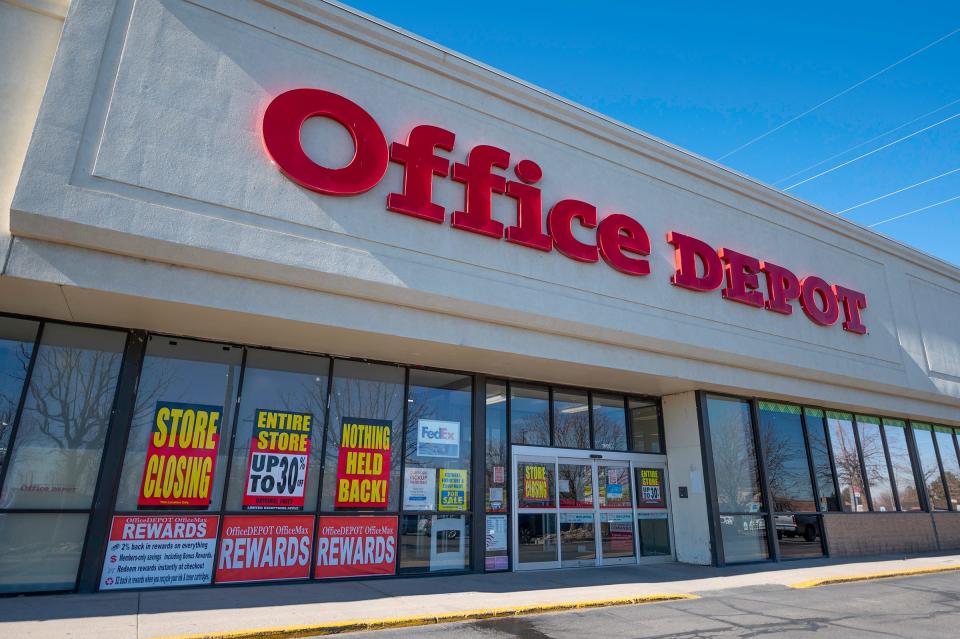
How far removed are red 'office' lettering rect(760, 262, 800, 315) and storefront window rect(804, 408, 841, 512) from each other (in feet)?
11.3

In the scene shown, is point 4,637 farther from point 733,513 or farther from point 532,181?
point 733,513

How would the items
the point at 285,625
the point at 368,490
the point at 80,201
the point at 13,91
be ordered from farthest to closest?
the point at 368,490
the point at 13,91
the point at 80,201
the point at 285,625

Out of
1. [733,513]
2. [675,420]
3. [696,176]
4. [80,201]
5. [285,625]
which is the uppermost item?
[696,176]

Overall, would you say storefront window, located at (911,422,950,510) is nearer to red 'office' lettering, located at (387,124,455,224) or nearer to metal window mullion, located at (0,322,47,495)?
red 'office' lettering, located at (387,124,455,224)

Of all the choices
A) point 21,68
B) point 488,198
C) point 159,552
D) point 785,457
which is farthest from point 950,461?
point 21,68

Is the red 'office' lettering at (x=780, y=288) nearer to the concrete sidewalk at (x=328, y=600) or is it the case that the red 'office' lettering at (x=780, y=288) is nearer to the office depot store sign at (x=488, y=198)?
the office depot store sign at (x=488, y=198)

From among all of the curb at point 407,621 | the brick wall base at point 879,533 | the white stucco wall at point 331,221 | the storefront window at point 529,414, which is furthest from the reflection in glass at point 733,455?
the curb at point 407,621

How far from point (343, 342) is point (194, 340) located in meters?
2.53

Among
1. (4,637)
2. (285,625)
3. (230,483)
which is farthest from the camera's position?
(230,483)

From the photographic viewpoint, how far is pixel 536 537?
41.8 ft

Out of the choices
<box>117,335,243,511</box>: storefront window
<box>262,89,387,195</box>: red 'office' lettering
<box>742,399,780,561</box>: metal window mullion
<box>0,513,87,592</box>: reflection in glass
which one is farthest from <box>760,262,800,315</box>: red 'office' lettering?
<box>0,513,87,592</box>: reflection in glass

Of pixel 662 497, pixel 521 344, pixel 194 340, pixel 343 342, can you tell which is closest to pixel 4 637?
pixel 194 340

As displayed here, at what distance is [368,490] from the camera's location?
437 inches

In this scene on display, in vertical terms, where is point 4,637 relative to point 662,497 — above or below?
below
